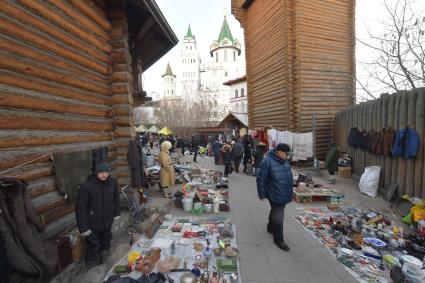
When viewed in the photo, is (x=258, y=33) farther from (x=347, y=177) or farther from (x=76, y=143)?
(x=76, y=143)

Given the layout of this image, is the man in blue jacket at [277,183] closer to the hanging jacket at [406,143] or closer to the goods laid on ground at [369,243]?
the goods laid on ground at [369,243]

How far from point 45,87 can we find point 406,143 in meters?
8.53

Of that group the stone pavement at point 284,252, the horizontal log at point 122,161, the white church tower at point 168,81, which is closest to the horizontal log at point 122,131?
the horizontal log at point 122,161

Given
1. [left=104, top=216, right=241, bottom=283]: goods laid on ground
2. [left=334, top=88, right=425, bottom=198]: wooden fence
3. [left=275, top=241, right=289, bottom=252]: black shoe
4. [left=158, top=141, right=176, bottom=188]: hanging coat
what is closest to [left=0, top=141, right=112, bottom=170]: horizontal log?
[left=104, top=216, right=241, bottom=283]: goods laid on ground

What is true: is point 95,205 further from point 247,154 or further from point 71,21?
point 247,154

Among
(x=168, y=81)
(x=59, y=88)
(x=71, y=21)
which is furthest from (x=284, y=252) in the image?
(x=168, y=81)

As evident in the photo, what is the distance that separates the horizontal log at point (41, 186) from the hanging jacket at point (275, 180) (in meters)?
3.73

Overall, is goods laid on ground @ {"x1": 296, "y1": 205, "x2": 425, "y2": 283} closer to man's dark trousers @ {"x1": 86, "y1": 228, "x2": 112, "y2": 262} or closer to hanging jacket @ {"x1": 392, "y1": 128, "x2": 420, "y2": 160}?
hanging jacket @ {"x1": 392, "y1": 128, "x2": 420, "y2": 160}

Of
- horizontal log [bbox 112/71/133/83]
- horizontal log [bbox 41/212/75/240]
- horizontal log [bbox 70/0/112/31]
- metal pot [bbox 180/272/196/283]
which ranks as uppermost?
horizontal log [bbox 70/0/112/31]

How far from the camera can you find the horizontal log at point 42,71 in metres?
3.28

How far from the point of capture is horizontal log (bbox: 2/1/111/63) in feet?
10.9

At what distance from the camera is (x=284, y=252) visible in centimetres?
459

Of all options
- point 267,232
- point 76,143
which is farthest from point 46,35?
point 267,232

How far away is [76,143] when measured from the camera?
15.2 ft
